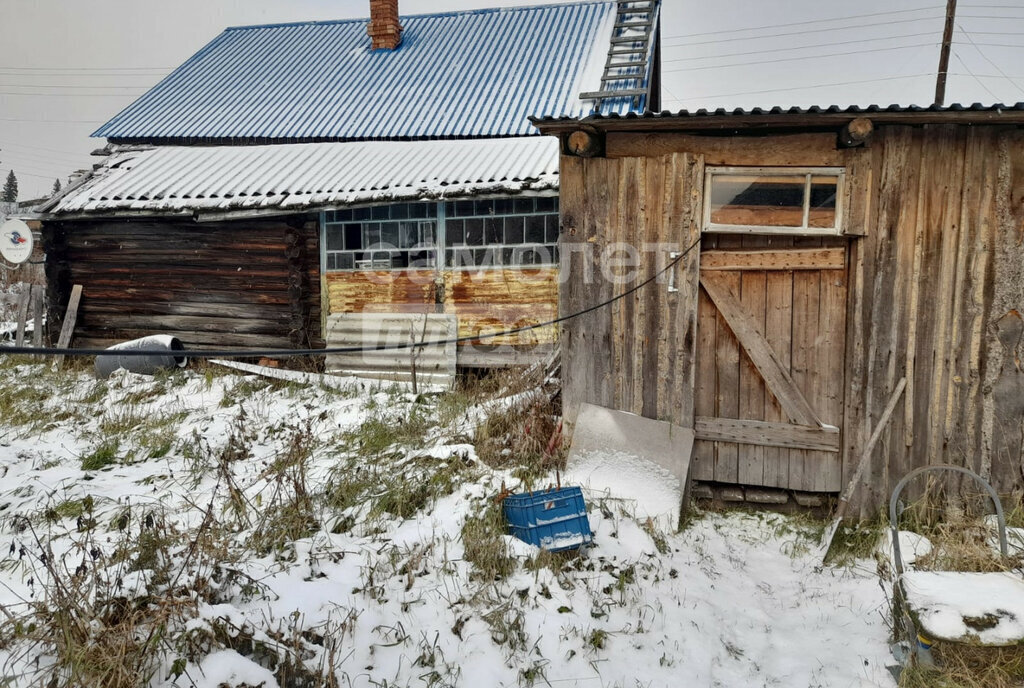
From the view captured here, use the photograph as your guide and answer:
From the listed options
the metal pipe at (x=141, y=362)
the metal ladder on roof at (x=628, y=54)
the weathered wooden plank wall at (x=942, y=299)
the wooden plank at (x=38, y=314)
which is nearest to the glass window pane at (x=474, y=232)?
the metal ladder on roof at (x=628, y=54)

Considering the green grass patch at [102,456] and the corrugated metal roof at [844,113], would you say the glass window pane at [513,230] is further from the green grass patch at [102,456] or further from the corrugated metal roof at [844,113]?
the green grass patch at [102,456]

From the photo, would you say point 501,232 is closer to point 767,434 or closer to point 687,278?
point 687,278

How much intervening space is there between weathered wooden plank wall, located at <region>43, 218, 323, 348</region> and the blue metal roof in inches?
94.2

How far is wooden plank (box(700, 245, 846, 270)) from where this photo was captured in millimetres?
4898

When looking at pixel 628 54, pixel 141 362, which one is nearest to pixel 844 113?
pixel 628 54

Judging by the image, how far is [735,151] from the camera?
4945mm

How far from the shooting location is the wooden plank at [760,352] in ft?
16.5

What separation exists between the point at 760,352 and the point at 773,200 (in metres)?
1.15

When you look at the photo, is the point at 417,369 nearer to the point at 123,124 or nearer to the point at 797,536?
the point at 797,536

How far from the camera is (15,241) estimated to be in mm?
11562

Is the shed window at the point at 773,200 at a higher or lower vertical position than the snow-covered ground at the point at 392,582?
higher

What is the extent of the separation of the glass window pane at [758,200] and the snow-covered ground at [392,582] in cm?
232

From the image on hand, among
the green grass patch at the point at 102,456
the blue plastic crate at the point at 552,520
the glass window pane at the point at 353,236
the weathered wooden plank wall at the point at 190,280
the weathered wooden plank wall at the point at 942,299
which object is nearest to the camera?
the blue plastic crate at the point at 552,520

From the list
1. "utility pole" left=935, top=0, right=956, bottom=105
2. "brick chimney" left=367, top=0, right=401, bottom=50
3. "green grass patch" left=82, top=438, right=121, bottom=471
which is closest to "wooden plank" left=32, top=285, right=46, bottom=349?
"green grass patch" left=82, top=438, right=121, bottom=471
